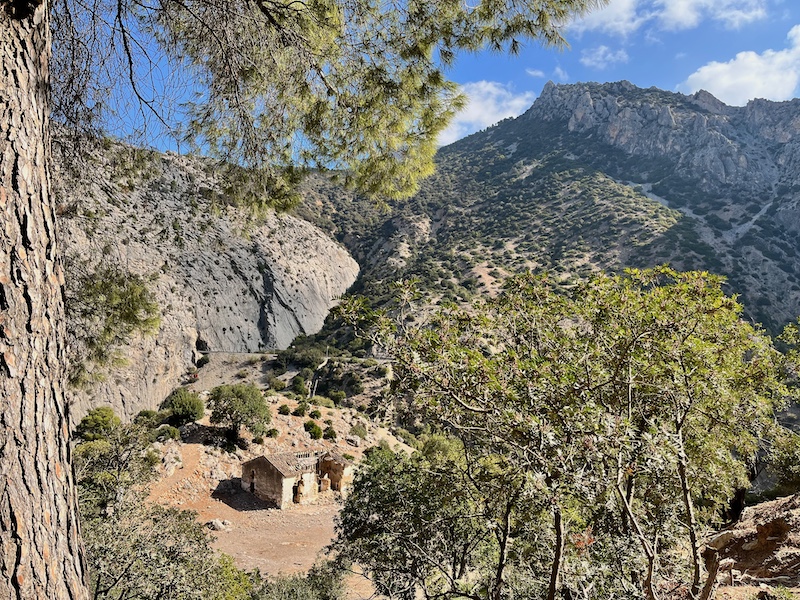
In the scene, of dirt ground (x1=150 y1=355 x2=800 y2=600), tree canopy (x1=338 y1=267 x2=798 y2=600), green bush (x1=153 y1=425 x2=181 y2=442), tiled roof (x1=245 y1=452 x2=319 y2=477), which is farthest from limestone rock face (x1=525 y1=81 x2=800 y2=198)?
tree canopy (x1=338 y1=267 x2=798 y2=600)

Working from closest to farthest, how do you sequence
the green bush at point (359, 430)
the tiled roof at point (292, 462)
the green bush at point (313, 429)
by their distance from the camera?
the tiled roof at point (292, 462) → the green bush at point (313, 429) → the green bush at point (359, 430)

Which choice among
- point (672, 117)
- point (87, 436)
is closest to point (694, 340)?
point (87, 436)

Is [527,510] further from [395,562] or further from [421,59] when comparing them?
[395,562]

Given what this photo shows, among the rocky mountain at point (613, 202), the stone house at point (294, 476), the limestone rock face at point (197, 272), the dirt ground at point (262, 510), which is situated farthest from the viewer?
the rocky mountain at point (613, 202)

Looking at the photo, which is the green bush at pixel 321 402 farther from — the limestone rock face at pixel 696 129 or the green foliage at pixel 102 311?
the limestone rock face at pixel 696 129

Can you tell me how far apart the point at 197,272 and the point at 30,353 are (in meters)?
47.7

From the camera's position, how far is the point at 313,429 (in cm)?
2694

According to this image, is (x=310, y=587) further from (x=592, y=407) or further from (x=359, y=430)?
(x=359, y=430)

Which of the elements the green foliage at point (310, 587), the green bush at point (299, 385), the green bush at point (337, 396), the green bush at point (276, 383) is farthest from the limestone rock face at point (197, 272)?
the green bush at point (337, 396)

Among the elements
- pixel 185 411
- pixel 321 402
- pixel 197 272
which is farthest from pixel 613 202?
pixel 185 411

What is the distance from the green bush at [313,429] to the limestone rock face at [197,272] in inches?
424

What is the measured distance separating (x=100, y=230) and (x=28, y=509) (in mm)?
4717

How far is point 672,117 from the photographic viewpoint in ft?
256

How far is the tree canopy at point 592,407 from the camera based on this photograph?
3.09 meters
